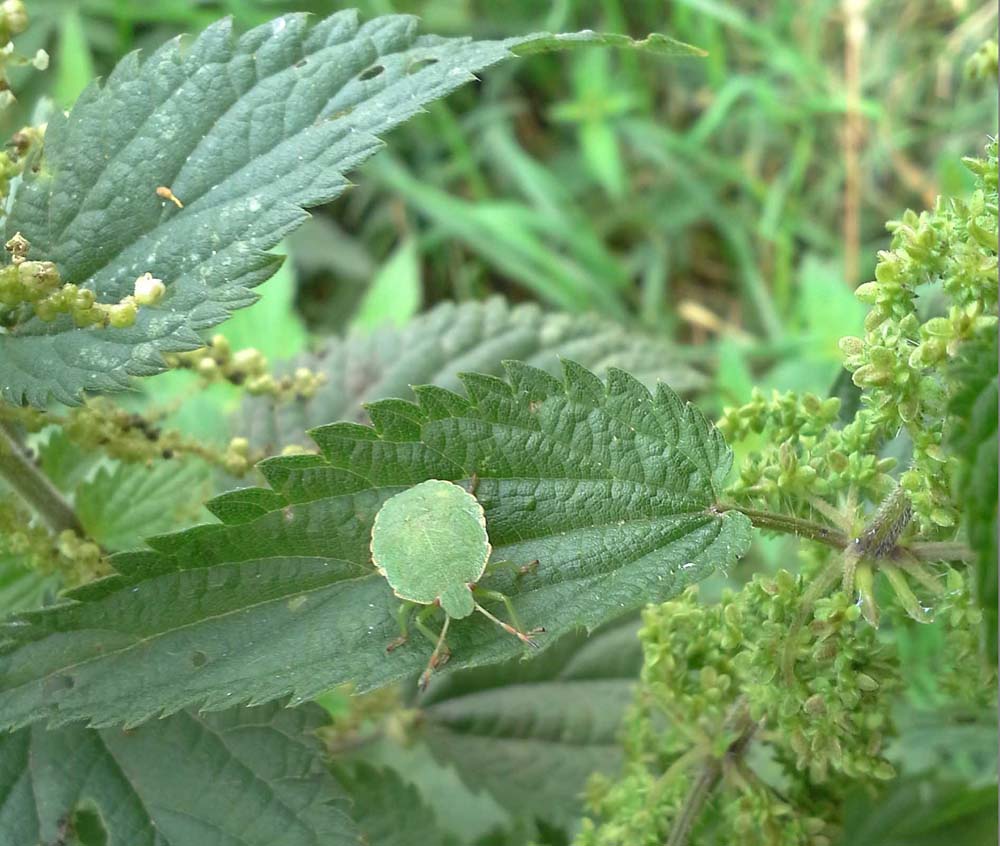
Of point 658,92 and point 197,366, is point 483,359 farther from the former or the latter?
point 658,92

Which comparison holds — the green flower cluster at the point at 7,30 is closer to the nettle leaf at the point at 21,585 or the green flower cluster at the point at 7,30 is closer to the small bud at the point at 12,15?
the small bud at the point at 12,15

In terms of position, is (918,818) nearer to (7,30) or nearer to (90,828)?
(90,828)

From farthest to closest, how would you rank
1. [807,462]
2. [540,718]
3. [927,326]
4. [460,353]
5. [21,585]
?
[460,353], [540,718], [21,585], [807,462], [927,326]

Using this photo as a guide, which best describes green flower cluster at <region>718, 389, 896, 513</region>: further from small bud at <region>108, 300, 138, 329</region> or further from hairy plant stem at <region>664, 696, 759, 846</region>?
small bud at <region>108, 300, 138, 329</region>

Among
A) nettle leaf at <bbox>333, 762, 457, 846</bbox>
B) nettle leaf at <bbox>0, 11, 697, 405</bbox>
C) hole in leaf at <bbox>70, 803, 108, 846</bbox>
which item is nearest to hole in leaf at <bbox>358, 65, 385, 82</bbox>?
nettle leaf at <bbox>0, 11, 697, 405</bbox>

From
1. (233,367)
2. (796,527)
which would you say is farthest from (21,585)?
(796,527)
